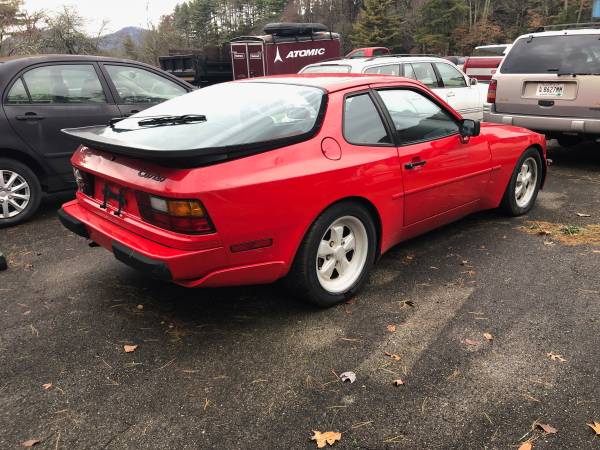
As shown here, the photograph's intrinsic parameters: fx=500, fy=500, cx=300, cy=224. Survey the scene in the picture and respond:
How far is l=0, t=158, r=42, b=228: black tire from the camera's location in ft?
16.3

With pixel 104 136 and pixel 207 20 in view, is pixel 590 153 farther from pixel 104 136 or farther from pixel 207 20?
pixel 207 20

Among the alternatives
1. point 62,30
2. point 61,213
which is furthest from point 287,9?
point 61,213

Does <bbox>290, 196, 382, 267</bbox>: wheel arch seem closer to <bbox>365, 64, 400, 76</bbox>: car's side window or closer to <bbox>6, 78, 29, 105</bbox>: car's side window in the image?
<bbox>6, 78, 29, 105</bbox>: car's side window

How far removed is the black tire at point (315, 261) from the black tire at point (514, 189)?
2109mm

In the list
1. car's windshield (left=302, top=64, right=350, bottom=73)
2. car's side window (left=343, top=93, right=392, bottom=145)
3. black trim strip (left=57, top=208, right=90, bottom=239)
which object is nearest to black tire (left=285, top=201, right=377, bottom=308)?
car's side window (left=343, top=93, right=392, bottom=145)

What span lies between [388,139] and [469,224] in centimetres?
190

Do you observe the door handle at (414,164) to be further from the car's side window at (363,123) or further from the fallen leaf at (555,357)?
the fallen leaf at (555,357)

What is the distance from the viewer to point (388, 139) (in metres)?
3.54

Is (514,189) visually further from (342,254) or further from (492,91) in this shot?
(492,91)

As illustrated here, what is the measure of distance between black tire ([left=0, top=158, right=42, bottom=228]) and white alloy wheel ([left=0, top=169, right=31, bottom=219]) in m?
0.02

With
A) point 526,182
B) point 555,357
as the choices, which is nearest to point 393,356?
point 555,357

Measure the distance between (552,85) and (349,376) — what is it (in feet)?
19.1

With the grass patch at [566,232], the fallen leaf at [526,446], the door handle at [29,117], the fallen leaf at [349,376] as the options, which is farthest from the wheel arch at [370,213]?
the door handle at [29,117]

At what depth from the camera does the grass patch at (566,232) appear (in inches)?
175
